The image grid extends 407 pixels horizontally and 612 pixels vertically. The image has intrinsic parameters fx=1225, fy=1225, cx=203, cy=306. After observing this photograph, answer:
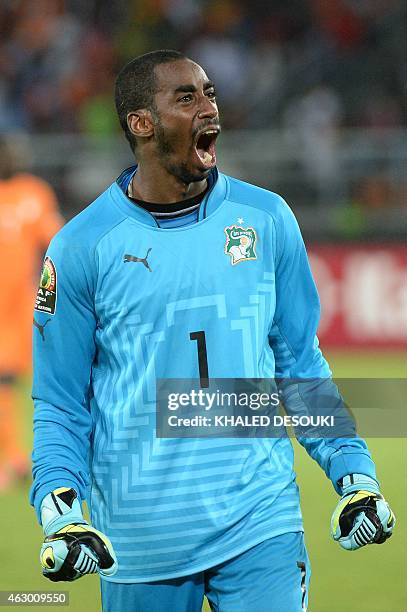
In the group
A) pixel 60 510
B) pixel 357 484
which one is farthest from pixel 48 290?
pixel 357 484

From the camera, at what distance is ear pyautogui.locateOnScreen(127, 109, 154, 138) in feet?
10.8

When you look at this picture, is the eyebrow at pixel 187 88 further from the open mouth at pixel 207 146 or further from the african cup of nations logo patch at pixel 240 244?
the african cup of nations logo patch at pixel 240 244

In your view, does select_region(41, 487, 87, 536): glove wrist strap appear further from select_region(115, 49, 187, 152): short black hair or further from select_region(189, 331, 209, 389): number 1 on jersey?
select_region(115, 49, 187, 152): short black hair

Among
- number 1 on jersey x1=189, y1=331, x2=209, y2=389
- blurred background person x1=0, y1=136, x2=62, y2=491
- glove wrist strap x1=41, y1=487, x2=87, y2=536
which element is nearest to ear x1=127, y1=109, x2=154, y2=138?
number 1 on jersey x1=189, y1=331, x2=209, y2=389

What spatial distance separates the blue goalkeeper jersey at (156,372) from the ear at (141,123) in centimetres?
20

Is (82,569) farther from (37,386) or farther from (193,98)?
(193,98)

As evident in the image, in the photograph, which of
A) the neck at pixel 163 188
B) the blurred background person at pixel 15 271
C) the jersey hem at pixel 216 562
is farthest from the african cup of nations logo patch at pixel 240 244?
the blurred background person at pixel 15 271

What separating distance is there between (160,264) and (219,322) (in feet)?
0.70

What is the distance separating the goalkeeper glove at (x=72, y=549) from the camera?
9.30 ft

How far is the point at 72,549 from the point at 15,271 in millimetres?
5596

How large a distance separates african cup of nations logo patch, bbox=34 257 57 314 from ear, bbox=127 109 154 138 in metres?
0.43

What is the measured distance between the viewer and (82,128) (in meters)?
15.5

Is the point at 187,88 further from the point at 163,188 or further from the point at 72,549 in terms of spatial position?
the point at 72,549

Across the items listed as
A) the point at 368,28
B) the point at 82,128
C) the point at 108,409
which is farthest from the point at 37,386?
the point at 368,28
